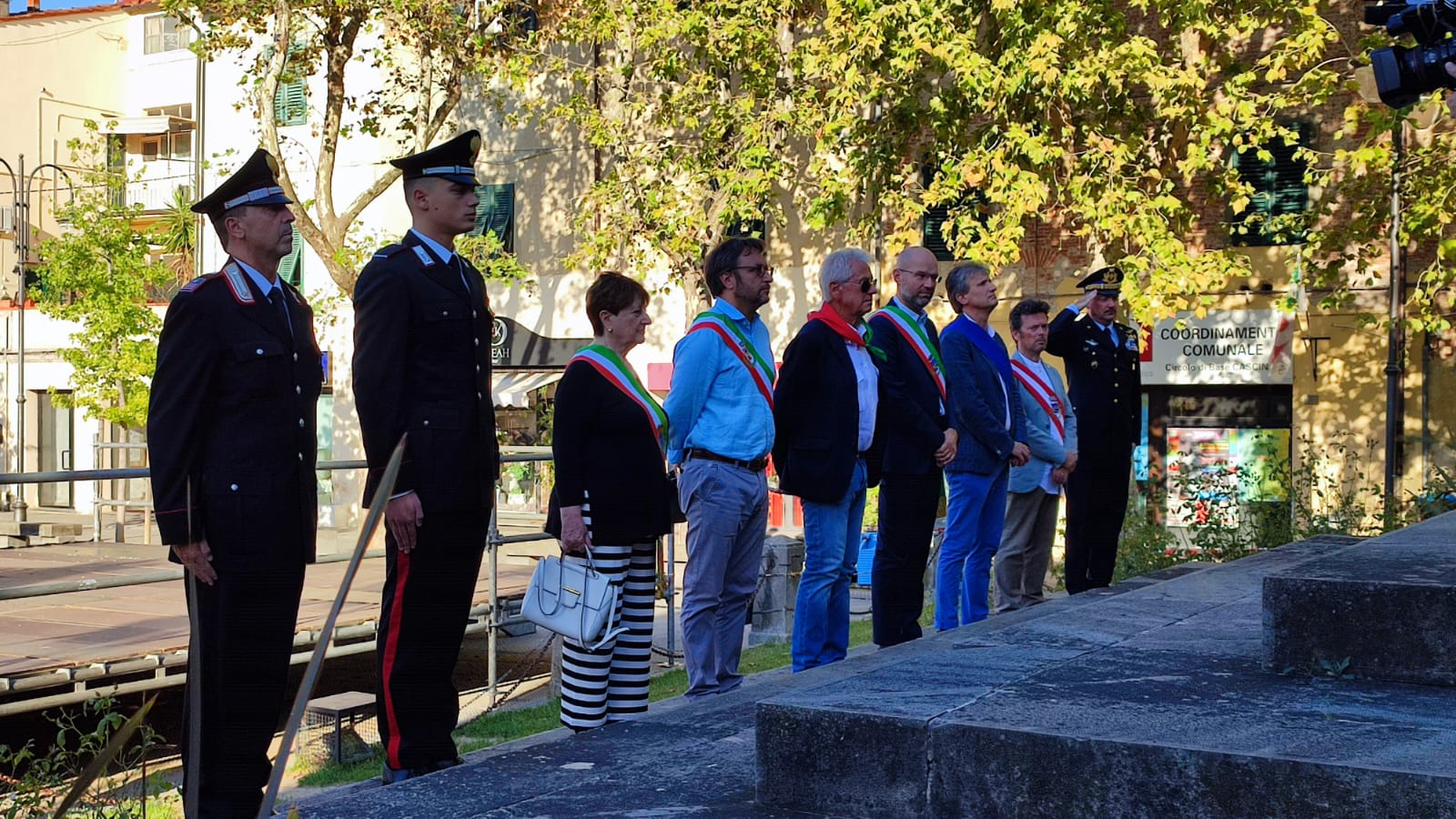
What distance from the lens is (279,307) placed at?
4.77m

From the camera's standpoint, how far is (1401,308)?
20734mm

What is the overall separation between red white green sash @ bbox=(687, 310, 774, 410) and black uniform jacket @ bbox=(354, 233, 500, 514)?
1.66 m

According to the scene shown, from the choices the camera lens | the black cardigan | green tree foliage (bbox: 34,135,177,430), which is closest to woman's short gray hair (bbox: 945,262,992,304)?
the camera lens

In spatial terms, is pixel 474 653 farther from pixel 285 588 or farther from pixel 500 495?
pixel 285 588

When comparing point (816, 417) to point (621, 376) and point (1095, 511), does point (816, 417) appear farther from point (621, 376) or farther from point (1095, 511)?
point (1095, 511)

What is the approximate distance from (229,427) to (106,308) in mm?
29056

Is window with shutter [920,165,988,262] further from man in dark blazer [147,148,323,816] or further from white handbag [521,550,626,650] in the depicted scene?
man in dark blazer [147,148,323,816]

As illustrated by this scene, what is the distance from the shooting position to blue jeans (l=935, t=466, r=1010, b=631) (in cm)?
805

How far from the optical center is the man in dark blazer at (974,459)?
8.05 metres

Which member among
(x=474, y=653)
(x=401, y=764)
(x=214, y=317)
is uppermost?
(x=214, y=317)

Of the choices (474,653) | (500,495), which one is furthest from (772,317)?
(500,495)

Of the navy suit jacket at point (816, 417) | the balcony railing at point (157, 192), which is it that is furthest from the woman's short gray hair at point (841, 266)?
the balcony railing at point (157, 192)

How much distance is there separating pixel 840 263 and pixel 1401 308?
52.0ft

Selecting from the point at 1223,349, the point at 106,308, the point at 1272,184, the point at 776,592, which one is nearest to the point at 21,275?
the point at 106,308
